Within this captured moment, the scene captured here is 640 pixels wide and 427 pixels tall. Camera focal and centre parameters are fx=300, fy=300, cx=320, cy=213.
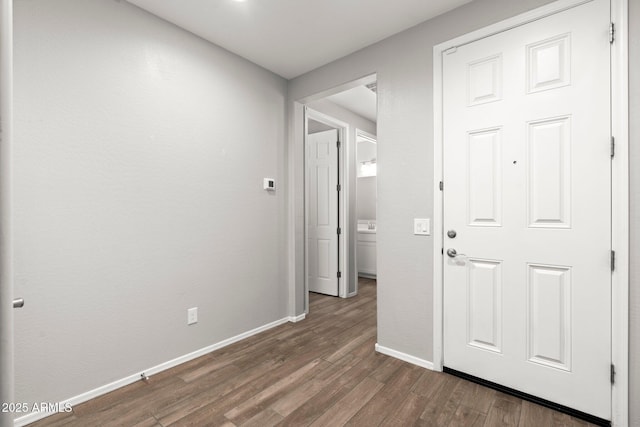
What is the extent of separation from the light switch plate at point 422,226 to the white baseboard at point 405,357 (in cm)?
96

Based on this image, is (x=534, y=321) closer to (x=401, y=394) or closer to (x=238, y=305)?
(x=401, y=394)

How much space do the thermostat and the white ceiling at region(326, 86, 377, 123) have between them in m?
1.36

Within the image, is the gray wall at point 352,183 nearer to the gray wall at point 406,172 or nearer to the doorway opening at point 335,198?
the doorway opening at point 335,198

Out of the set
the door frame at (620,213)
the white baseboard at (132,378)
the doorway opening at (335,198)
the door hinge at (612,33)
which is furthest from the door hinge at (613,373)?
the doorway opening at (335,198)

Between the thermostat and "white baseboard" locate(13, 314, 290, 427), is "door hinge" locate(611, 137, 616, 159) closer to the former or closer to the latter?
the thermostat

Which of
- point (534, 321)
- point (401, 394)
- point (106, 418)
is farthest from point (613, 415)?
point (106, 418)

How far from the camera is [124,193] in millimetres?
2029

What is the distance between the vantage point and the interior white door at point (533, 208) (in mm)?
1643

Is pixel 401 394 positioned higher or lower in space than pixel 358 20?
lower

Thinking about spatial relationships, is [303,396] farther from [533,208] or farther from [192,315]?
[533,208]

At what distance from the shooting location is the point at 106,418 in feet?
5.56

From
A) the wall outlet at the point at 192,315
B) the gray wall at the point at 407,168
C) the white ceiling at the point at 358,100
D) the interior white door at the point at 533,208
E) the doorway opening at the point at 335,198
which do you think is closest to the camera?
the interior white door at the point at 533,208

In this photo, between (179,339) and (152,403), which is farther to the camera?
→ (179,339)

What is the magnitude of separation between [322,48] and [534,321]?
258cm
